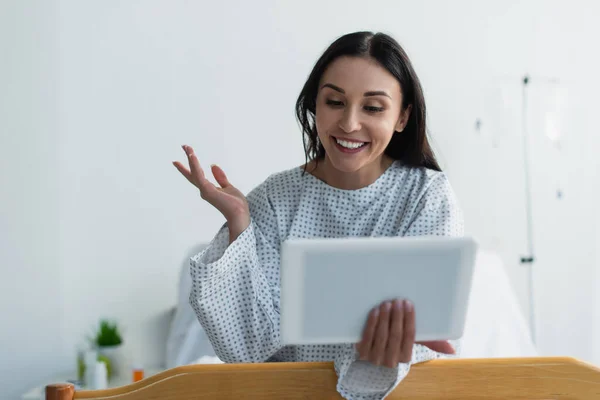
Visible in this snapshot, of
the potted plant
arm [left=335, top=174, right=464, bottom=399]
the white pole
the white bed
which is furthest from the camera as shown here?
the white pole

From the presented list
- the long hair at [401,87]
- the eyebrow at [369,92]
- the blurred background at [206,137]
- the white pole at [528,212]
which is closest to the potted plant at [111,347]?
the blurred background at [206,137]

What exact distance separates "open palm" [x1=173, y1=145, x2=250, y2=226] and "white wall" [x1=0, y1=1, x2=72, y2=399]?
6.42 ft

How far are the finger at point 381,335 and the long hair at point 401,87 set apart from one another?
19.4 inches

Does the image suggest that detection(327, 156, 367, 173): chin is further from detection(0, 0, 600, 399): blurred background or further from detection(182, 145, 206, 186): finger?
detection(0, 0, 600, 399): blurred background

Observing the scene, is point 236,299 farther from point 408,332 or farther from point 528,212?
point 528,212

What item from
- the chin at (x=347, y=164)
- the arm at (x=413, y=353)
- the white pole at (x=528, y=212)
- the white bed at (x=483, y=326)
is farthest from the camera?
the white pole at (x=528, y=212)

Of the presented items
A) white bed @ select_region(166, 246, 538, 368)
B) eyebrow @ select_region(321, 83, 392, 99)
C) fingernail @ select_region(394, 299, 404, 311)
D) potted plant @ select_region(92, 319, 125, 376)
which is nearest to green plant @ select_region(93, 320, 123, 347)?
potted plant @ select_region(92, 319, 125, 376)

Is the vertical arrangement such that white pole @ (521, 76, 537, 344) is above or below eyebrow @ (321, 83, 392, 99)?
below

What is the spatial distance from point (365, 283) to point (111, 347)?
2233 mm

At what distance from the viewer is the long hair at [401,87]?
140 centimetres

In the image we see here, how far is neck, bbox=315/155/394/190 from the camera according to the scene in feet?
4.91

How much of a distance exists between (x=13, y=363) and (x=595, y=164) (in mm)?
2547

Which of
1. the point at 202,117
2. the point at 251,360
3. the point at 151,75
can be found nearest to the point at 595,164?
the point at 202,117

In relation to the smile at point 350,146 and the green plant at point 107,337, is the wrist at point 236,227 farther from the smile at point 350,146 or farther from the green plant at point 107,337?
the green plant at point 107,337
